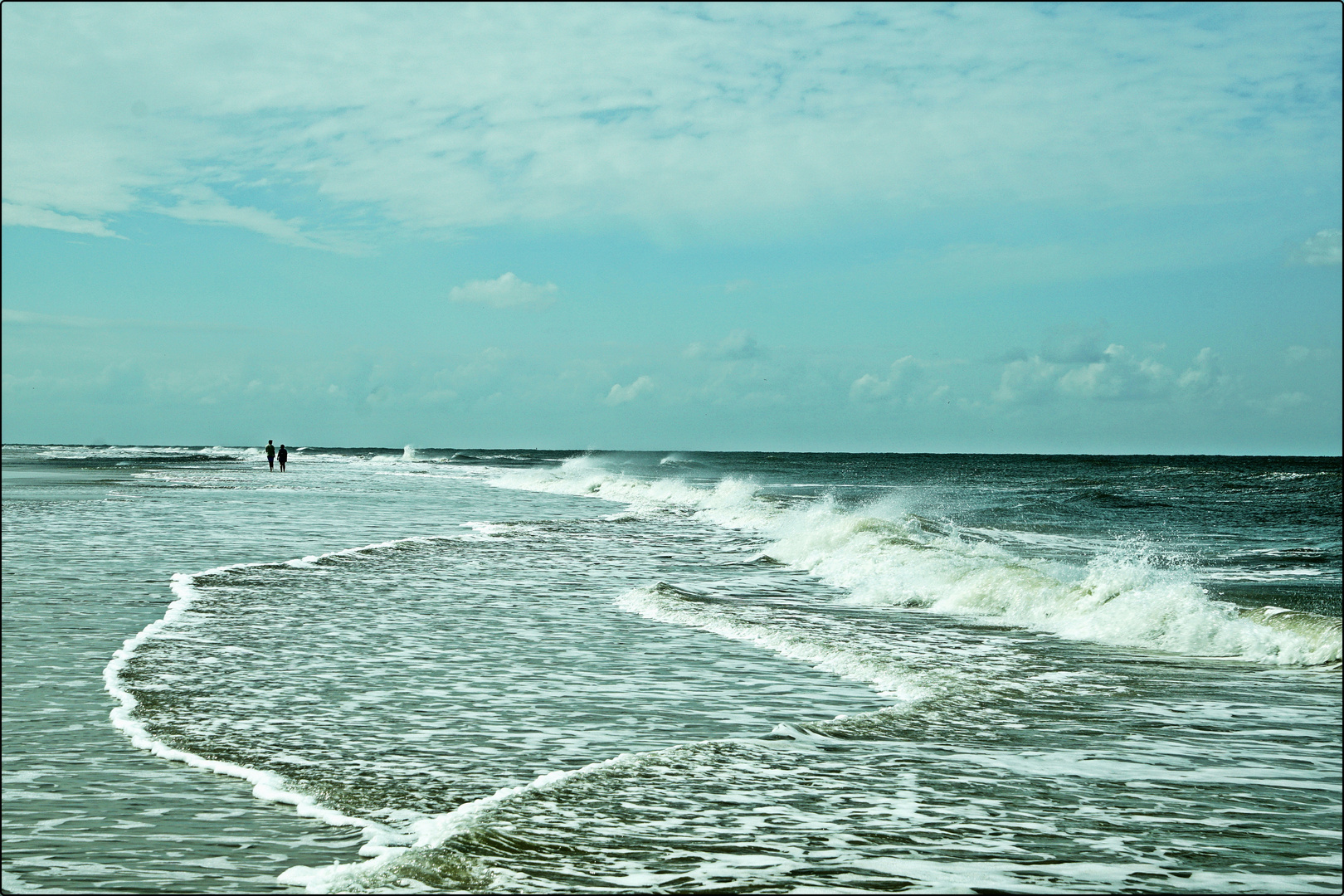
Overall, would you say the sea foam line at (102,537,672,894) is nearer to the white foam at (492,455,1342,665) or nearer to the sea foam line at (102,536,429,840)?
the sea foam line at (102,536,429,840)

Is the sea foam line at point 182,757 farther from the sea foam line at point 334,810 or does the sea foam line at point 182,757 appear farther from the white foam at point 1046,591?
the white foam at point 1046,591

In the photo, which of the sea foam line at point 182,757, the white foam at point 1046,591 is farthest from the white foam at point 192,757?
the white foam at point 1046,591

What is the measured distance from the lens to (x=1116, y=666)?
10.4 metres

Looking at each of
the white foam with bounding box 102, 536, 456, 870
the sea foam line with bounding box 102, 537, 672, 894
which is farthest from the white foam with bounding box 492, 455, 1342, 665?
the white foam with bounding box 102, 536, 456, 870

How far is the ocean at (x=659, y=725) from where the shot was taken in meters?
5.13

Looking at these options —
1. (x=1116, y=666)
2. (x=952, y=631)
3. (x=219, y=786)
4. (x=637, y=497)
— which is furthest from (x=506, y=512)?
(x=219, y=786)

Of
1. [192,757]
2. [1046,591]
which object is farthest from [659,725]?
[1046,591]

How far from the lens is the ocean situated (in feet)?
16.8

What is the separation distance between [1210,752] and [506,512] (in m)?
27.1

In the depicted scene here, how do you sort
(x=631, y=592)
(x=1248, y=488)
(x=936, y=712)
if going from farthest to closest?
(x=1248, y=488)
(x=631, y=592)
(x=936, y=712)

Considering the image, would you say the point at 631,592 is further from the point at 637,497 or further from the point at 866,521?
the point at 637,497

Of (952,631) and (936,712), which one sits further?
(952,631)

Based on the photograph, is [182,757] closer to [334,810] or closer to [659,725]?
[334,810]

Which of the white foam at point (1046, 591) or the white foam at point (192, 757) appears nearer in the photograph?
the white foam at point (192, 757)
